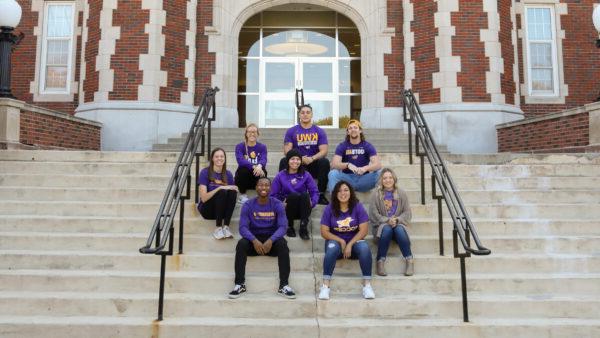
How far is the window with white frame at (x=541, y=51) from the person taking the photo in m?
13.0

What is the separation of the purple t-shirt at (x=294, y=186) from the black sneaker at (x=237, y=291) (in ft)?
4.42

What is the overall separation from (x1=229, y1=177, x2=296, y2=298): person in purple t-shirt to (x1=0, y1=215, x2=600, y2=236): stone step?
85 cm

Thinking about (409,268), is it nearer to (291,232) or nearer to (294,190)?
(291,232)

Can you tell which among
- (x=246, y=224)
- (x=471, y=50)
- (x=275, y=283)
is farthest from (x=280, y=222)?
(x=471, y=50)

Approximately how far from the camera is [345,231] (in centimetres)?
486

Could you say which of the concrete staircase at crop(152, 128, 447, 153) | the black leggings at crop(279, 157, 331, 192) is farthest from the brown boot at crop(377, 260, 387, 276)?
the concrete staircase at crop(152, 128, 447, 153)

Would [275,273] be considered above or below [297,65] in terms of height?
below

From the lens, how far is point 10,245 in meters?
5.34

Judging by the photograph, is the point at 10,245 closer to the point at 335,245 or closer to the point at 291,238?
the point at 291,238

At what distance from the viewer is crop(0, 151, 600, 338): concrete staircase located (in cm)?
414

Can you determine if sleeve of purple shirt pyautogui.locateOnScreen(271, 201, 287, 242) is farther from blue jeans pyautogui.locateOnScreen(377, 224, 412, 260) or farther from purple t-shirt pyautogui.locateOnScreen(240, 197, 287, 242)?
blue jeans pyautogui.locateOnScreen(377, 224, 412, 260)

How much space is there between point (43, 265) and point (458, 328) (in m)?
4.12

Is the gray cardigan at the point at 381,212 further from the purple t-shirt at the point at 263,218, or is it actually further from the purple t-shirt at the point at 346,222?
the purple t-shirt at the point at 263,218

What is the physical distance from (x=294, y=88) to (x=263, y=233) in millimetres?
9504
